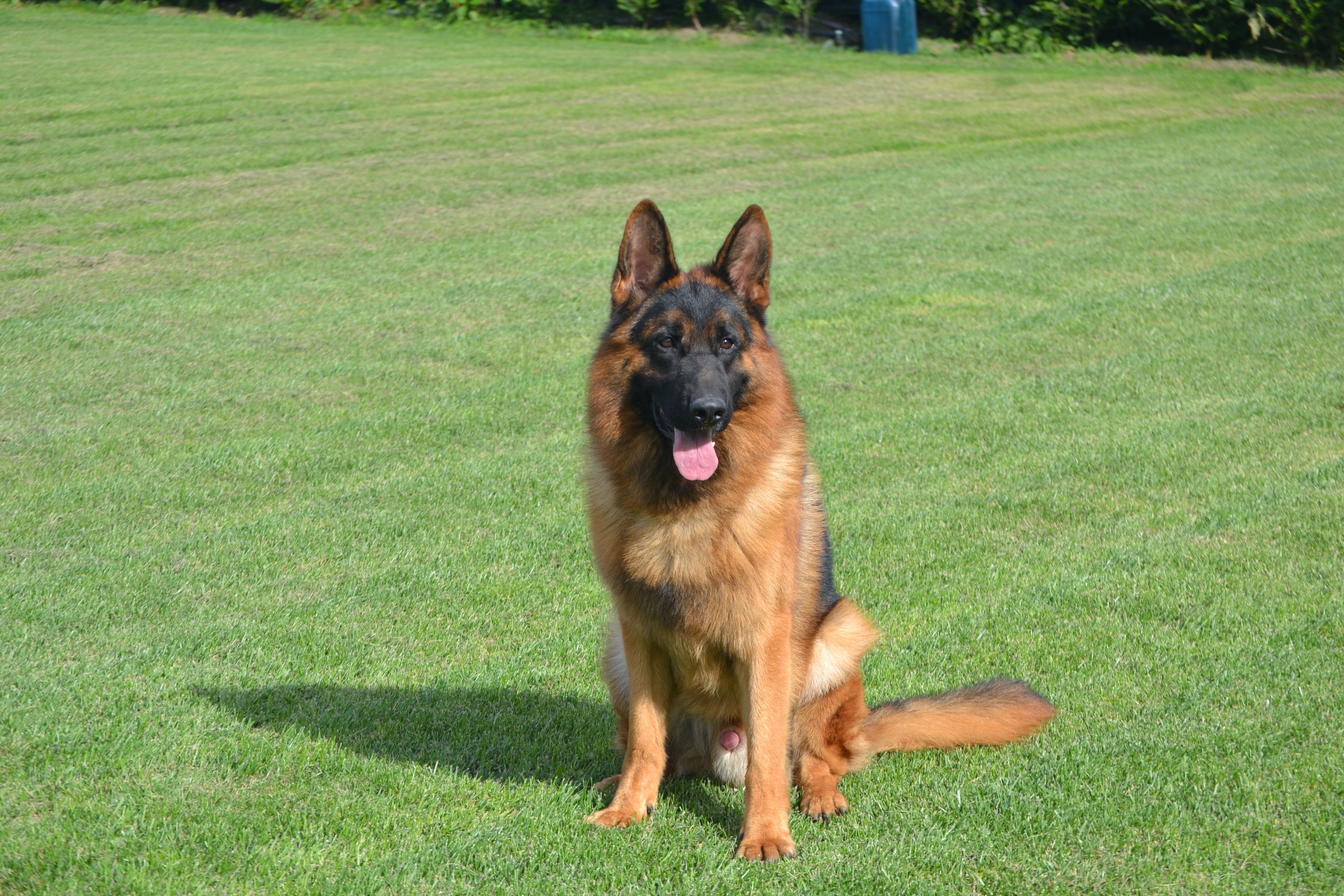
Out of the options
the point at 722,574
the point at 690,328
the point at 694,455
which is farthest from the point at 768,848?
the point at 690,328

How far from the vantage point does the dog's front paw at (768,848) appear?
3801 millimetres

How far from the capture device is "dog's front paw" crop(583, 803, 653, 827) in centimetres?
396

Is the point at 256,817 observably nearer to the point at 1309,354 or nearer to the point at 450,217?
the point at 1309,354

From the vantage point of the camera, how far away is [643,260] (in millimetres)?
4164

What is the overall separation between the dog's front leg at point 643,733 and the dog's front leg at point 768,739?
301mm

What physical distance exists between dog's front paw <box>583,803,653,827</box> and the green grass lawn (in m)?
A: 0.06

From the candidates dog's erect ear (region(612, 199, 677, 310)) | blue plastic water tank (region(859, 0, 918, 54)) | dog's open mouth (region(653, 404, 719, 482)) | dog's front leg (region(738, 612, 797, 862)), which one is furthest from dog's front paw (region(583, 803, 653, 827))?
blue plastic water tank (region(859, 0, 918, 54))

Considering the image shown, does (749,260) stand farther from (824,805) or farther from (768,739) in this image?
(824,805)

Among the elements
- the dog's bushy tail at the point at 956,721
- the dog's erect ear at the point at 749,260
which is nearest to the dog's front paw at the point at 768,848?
the dog's bushy tail at the point at 956,721

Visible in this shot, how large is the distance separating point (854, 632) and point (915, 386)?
191 inches

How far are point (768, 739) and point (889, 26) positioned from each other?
24.1 meters

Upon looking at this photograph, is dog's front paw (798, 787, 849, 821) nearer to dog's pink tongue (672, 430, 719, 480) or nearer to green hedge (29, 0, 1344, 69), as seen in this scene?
dog's pink tongue (672, 430, 719, 480)

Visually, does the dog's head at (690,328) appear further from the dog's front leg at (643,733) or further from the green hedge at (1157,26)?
the green hedge at (1157,26)

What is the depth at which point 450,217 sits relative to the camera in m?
14.5
